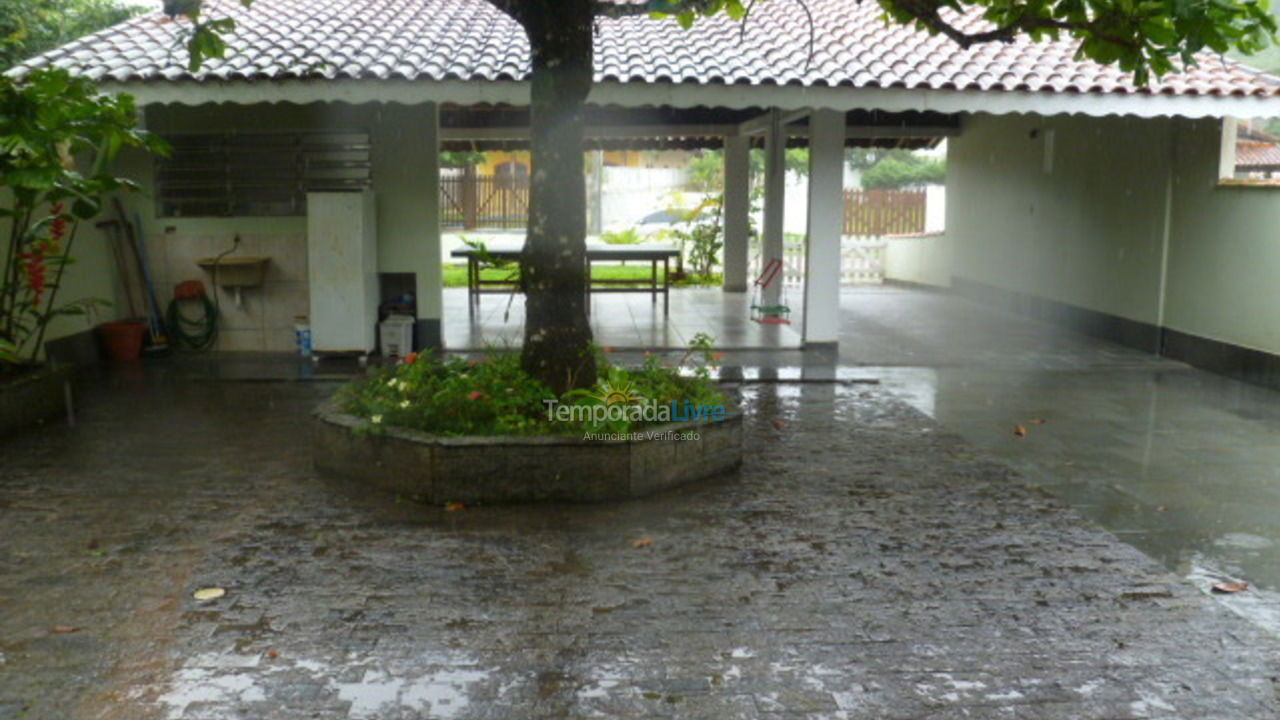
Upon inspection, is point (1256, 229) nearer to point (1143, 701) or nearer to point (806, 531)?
point (806, 531)

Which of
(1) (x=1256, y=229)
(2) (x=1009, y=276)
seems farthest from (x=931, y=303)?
(1) (x=1256, y=229)

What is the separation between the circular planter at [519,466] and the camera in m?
5.85

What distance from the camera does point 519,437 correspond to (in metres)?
5.89

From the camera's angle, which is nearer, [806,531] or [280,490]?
[806,531]

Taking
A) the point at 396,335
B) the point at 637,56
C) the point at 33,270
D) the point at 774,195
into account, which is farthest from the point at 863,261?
the point at 33,270

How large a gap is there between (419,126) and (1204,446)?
303 inches

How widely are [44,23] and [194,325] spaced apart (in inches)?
295

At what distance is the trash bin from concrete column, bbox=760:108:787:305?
16.5ft

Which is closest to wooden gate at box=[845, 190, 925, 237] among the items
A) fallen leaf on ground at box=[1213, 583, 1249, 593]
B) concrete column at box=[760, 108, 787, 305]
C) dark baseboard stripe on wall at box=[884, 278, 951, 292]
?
dark baseboard stripe on wall at box=[884, 278, 951, 292]

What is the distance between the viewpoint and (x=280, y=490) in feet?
20.4

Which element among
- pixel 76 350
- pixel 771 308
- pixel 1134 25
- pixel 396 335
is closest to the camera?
pixel 1134 25

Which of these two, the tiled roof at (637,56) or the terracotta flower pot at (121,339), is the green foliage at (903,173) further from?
the terracotta flower pot at (121,339)

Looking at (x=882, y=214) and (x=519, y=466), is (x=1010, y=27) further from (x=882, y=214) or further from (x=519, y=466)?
(x=882, y=214)

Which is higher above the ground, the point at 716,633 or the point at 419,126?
the point at 419,126
